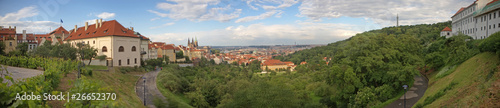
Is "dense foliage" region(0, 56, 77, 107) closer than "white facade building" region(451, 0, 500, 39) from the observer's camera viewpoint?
Yes

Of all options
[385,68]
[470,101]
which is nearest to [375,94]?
[385,68]

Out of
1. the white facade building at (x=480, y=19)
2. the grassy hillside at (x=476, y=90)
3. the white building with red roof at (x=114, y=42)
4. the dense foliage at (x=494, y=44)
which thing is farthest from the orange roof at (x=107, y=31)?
the white facade building at (x=480, y=19)

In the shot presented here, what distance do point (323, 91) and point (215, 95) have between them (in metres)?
10.8

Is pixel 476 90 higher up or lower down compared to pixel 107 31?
lower down

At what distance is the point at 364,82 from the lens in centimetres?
1995

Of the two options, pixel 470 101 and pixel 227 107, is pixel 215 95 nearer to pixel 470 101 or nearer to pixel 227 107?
pixel 227 107

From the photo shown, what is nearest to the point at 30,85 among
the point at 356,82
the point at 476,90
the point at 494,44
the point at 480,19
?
the point at 476,90

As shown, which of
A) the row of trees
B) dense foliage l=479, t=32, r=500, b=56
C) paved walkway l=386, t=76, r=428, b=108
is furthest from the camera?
the row of trees

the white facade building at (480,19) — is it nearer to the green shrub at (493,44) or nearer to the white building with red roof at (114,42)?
the green shrub at (493,44)

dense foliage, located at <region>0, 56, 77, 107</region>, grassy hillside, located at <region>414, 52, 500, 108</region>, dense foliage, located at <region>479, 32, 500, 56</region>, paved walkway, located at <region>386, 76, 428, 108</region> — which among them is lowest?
paved walkway, located at <region>386, 76, 428, 108</region>

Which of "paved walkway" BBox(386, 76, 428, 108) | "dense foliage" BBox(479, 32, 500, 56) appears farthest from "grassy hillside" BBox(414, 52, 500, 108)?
"paved walkway" BBox(386, 76, 428, 108)

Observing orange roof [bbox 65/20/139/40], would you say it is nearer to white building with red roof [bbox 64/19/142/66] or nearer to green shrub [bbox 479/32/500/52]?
white building with red roof [bbox 64/19/142/66]

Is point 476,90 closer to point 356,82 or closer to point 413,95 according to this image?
point 413,95

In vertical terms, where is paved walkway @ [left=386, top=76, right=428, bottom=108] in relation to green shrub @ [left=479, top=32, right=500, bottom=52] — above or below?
below
